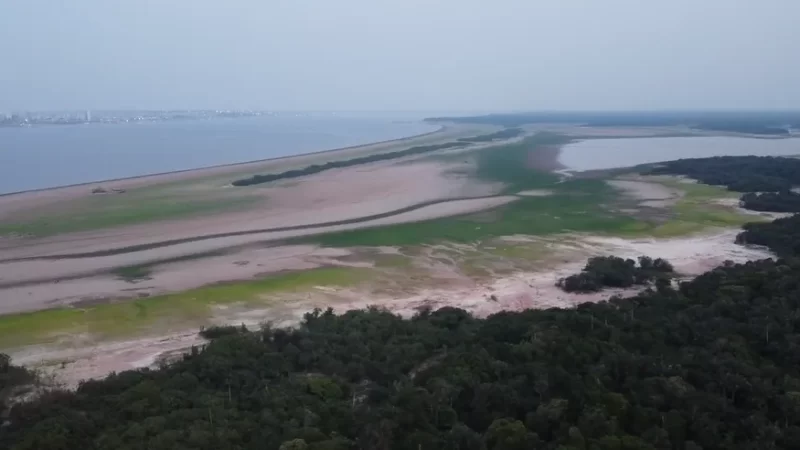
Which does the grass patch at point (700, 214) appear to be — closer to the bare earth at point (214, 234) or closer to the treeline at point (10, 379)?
the bare earth at point (214, 234)

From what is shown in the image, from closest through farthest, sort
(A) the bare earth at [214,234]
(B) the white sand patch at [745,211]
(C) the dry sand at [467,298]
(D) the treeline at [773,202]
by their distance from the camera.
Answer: (C) the dry sand at [467,298] < (A) the bare earth at [214,234] < (B) the white sand patch at [745,211] < (D) the treeline at [773,202]

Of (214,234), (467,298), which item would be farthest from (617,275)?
(214,234)

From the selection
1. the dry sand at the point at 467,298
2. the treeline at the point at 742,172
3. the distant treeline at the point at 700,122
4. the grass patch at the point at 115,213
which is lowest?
the dry sand at the point at 467,298

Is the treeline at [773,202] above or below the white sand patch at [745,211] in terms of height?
above

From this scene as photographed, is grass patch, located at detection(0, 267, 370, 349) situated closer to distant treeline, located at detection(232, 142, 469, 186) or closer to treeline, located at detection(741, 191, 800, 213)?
treeline, located at detection(741, 191, 800, 213)

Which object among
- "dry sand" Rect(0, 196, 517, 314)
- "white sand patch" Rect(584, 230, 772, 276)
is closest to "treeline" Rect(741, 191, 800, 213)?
"white sand patch" Rect(584, 230, 772, 276)

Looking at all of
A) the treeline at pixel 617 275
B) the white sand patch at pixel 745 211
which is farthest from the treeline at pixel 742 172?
the treeline at pixel 617 275

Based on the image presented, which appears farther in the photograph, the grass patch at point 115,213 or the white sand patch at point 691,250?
the grass patch at point 115,213

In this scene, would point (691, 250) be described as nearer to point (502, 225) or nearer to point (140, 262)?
point (502, 225)
